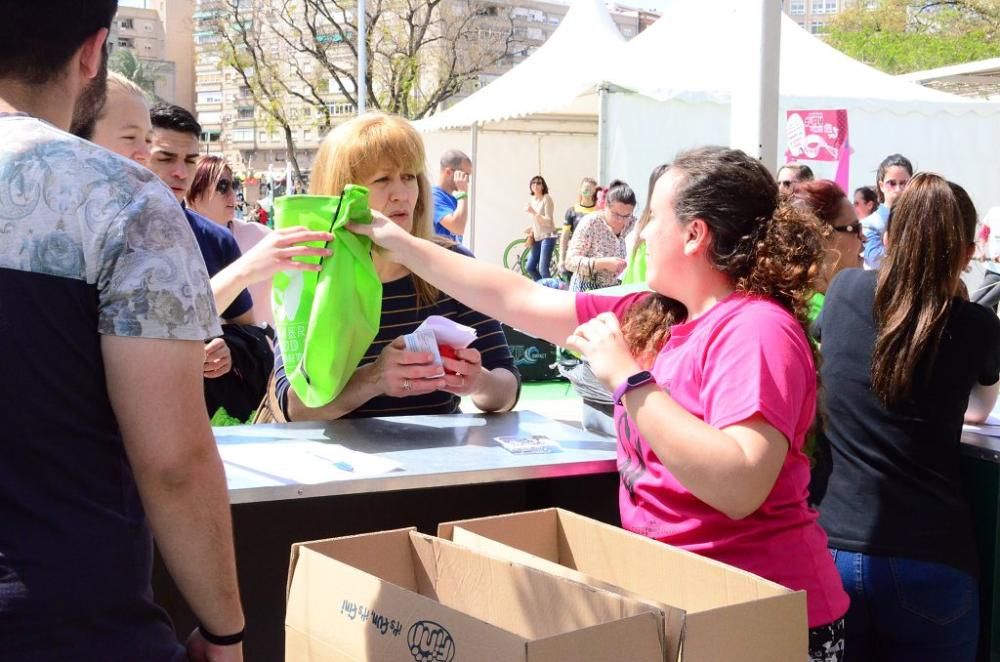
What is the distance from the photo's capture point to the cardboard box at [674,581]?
1.58 metres

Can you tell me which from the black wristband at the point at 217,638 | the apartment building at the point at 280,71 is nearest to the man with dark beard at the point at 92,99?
the black wristband at the point at 217,638

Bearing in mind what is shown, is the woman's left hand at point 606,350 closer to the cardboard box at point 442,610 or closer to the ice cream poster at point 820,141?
the cardboard box at point 442,610

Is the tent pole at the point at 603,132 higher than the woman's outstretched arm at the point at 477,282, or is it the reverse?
the tent pole at the point at 603,132

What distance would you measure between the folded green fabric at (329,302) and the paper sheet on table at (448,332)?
0.14 m

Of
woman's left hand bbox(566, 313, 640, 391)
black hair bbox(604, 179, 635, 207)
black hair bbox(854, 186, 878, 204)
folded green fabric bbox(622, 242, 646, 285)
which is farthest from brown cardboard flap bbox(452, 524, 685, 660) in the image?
black hair bbox(854, 186, 878, 204)

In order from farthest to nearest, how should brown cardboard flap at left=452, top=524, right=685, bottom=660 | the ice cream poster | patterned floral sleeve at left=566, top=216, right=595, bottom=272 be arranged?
1. the ice cream poster
2. patterned floral sleeve at left=566, top=216, right=595, bottom=272
3. brown cardboard flap at left=452, top=524, right=685, bottom=660

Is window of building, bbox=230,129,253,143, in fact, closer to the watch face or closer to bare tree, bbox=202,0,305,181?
bare tree, bbox=202,0,305,181

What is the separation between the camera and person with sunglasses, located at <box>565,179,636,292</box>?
31.7 feet

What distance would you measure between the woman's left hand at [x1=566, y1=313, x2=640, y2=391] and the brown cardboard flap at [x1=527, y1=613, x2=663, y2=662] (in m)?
0.51

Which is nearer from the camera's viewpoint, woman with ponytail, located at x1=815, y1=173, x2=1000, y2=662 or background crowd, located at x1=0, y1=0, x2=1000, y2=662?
background crowd, located at x1=0, y1=0, x2=1000, y2=662

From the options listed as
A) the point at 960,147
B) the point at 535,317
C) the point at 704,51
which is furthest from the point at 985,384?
the point at 960,147

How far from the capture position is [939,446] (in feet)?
8.30

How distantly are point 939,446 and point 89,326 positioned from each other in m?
2.04

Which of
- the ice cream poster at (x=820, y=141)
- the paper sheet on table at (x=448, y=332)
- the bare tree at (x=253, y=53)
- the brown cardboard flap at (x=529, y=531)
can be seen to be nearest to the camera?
the brown cardboard flap at (x=529, y=531)
